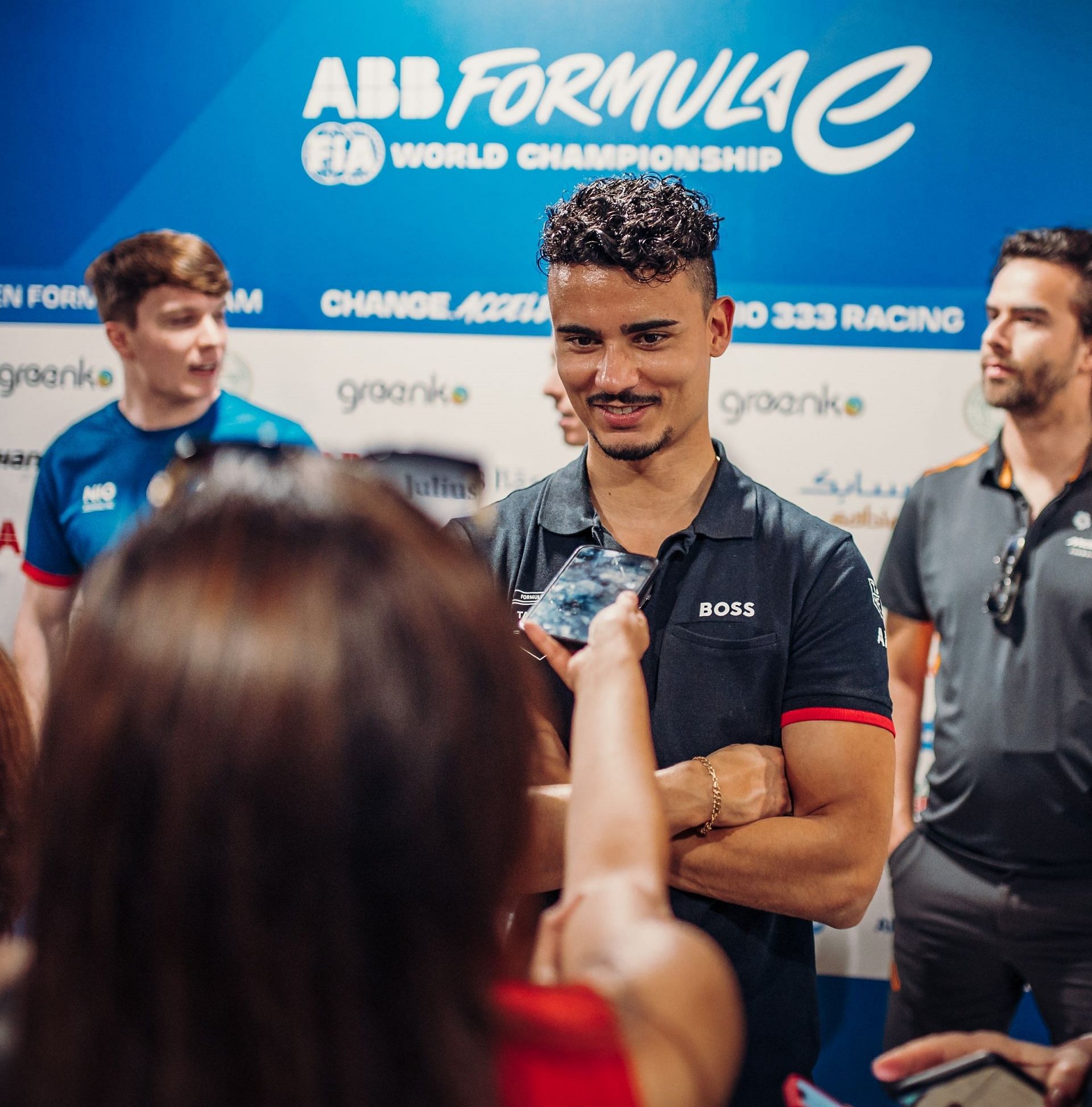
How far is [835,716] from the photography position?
1.56 m

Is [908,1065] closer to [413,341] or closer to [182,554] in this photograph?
[182,554]

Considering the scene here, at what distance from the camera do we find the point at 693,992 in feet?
2.51

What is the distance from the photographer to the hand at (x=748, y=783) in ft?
5.03

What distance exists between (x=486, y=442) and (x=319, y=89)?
3.64ft

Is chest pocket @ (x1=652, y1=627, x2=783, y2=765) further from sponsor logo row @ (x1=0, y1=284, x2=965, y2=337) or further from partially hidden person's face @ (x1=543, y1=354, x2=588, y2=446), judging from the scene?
sponsor logo row @ (x1=0, y1=284, x2=965, y2=337)

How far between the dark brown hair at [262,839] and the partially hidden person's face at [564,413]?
2322 millimetres

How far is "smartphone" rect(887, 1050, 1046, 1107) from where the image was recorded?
115 cm

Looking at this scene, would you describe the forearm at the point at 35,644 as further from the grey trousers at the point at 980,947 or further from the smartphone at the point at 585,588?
the grey trousers at the point at 980,947

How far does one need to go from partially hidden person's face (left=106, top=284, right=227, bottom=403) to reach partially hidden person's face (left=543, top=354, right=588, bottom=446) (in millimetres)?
958

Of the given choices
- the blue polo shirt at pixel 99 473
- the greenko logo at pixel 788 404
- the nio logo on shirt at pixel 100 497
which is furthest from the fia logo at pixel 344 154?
the greenko logo at pixel 788 404

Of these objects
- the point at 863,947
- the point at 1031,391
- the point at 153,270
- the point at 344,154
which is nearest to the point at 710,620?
the point at 1031,391

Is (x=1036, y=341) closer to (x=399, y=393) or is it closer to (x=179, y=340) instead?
(x=399, y=393)

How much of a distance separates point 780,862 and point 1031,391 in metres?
1.69

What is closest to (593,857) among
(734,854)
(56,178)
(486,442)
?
(734,854)
